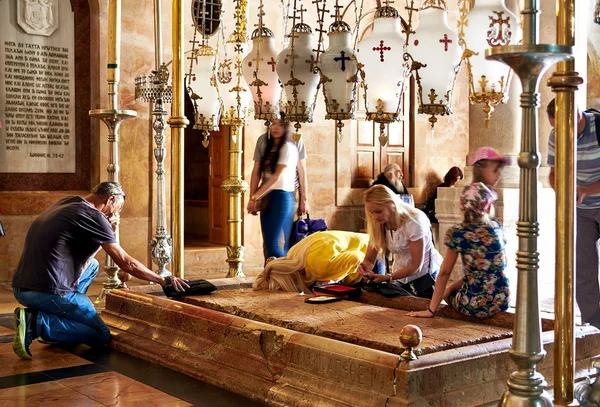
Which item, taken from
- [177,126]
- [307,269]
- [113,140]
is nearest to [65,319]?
[177,126]

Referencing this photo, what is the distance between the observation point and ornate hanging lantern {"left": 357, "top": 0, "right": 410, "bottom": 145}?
4.51m

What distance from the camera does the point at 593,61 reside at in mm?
12344

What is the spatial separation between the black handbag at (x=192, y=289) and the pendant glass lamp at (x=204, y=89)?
1.19 metres

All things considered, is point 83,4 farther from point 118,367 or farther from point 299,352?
point 299,352

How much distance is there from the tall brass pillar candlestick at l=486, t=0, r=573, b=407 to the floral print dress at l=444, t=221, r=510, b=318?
6.45ft

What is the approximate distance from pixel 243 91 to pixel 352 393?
3407 mm

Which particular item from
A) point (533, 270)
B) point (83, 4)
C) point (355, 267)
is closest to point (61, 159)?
point (83, 4)

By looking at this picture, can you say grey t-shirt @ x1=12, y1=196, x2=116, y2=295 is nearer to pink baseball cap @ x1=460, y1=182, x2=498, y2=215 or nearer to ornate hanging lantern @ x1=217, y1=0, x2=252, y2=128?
ornate hanging lantern @ x1=217, y1=0, x2=252, y2=128

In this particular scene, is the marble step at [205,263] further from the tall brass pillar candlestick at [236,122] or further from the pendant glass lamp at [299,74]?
the pendant glass lamp at [299,74]

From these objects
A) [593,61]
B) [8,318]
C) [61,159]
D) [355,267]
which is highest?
[593,61]

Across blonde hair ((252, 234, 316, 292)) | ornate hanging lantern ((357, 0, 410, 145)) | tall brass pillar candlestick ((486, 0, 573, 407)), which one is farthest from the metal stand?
tall brass pillar candlestick ((486, 0, 573, 407))

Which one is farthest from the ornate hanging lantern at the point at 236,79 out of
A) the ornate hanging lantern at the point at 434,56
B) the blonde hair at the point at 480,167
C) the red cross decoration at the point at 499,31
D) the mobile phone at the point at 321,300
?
the red cross decoration at the point at 499,31

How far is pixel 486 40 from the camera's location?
4.13 m

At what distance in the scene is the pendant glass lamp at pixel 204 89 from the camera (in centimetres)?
671
